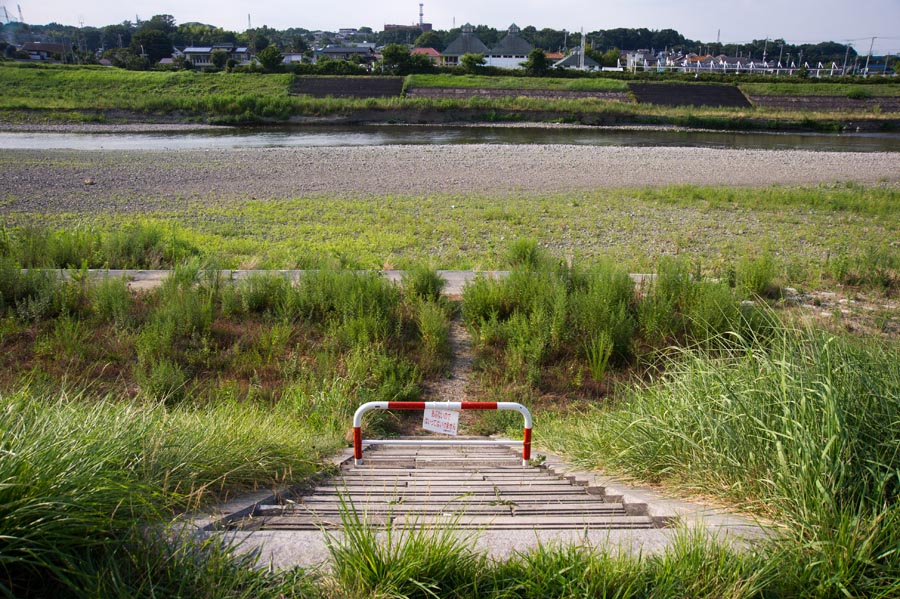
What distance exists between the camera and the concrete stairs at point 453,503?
3.40 m

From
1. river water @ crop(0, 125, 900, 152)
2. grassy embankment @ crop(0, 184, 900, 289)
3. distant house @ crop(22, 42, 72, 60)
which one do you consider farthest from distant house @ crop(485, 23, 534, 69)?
grassy embankment @ crop(0, 184, 900, 289)

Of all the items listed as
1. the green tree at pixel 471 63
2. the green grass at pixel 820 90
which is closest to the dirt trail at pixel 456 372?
the green grass at pixel 820 90

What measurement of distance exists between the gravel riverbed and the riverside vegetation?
1152 centimetres

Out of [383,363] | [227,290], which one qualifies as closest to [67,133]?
[227,290]

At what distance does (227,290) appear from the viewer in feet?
32.6

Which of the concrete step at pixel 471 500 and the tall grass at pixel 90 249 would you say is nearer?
the concrete step at pixel 471 500

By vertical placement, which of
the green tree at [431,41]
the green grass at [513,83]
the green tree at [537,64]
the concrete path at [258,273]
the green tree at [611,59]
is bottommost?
the concrete path at [258,273]

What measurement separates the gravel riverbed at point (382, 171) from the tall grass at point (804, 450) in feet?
57.1

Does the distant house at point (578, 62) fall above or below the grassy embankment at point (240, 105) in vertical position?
above

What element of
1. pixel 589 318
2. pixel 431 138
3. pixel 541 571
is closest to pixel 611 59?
pixel 431 138

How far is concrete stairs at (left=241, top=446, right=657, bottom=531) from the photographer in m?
3.40

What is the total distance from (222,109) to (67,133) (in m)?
12.9

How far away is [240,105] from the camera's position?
53.4m

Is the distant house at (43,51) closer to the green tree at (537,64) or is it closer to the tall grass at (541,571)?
the green tree at (537,64)
